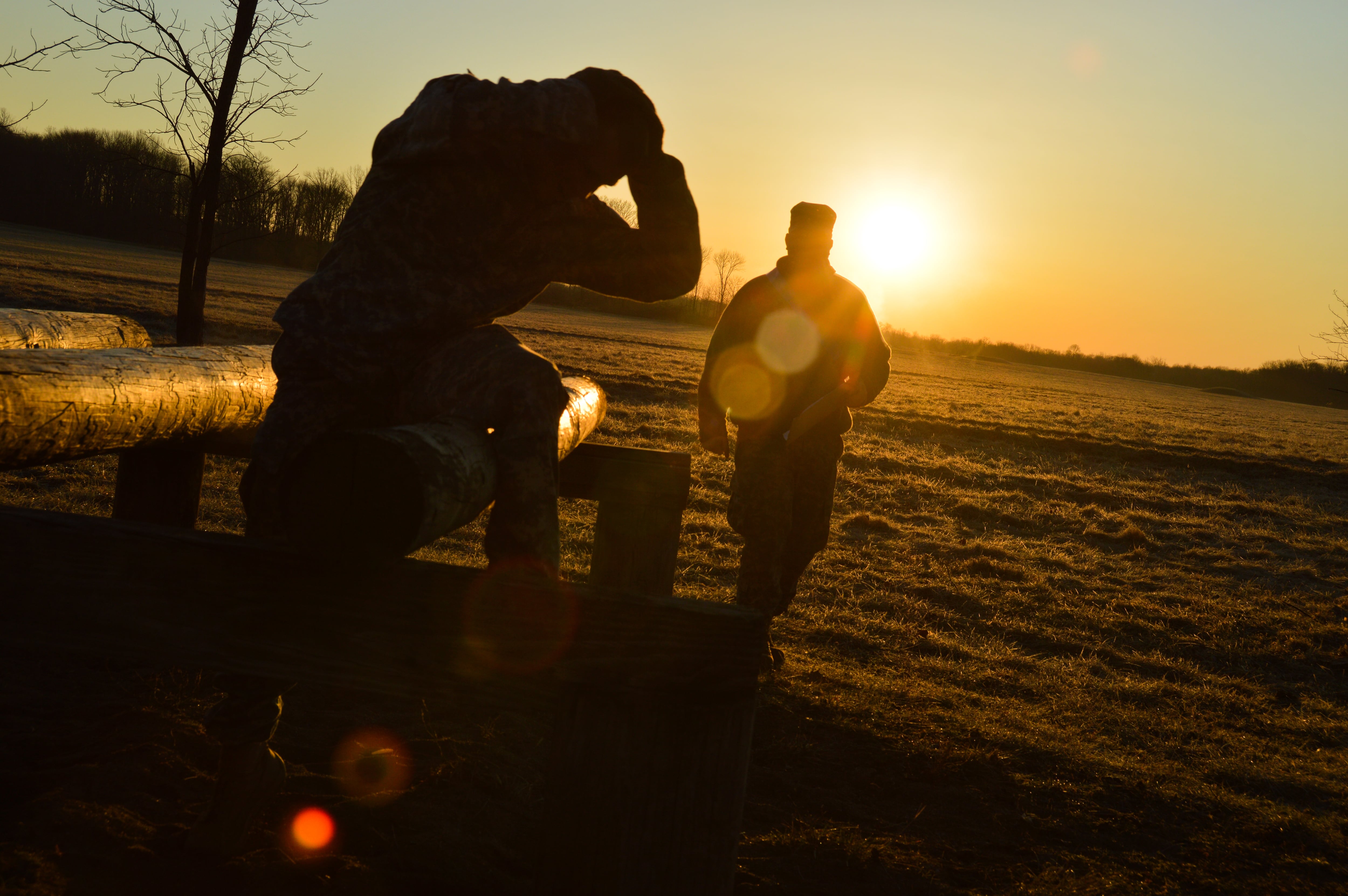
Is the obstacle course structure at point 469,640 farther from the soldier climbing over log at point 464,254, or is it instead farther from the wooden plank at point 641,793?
the soldier climbing over log at point 464,254

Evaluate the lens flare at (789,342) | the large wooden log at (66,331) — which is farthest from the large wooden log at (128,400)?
the lens flare at (789,342)

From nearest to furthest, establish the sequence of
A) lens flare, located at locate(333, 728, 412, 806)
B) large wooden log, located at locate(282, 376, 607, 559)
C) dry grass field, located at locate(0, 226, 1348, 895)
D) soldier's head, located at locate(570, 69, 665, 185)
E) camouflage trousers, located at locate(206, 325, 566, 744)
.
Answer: large wooden log, located at locate(282, 376, 607, 559) → camouflage trousers, located at locate(206, 325, 566, 744) → soldier's head, located at locate(570, 69, 665, 185) → dry grass field, located at locate(0, 226, 1348, 895) → lens flare, located at locate(333, 728, 412, 806)

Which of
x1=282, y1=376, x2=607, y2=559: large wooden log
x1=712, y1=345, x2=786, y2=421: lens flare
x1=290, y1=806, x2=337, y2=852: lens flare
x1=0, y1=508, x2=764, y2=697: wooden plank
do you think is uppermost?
x1=712, y1=345, x2=786, y2=421: lens flare

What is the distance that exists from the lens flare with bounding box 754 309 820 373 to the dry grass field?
59.0 inches

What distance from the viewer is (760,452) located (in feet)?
16.1

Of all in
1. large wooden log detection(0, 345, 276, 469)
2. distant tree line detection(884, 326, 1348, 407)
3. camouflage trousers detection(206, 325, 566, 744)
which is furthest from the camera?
distant tree line detection(884, 326, 1348, 407)

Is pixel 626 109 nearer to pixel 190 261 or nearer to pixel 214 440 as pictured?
pixel 214 440

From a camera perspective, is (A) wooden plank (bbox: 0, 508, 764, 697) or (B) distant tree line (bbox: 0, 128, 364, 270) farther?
(B) distant tree line (bbox: 0, 128, 364, 270)

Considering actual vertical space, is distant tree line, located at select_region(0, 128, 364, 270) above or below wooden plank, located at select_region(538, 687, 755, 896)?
above

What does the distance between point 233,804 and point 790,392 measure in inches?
133

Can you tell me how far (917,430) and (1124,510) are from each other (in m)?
5.54

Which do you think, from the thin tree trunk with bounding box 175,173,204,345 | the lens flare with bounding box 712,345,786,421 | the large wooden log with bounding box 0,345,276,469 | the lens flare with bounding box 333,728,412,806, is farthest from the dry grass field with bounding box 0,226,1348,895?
the thin tree trunk with bounding box 175,173,204,345

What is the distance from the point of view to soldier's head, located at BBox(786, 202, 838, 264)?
4980 mm

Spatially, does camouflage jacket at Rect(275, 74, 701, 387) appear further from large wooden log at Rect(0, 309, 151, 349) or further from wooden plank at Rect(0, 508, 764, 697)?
large wooden log at Rect(0, 309, 151, 349)
